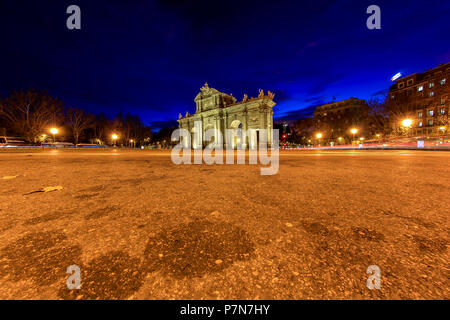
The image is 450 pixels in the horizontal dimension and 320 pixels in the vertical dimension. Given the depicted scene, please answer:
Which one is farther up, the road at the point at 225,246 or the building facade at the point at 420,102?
the building facade at the point at 420,102

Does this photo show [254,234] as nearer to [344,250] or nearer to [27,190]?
[344,250]

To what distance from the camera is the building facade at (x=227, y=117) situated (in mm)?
28266

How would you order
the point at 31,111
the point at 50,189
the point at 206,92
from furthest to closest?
the point at 206,92 → the point at 31,111 → the point at 50,189

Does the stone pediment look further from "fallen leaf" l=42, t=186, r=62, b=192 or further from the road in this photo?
the road

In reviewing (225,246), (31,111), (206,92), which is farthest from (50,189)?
(31,111)

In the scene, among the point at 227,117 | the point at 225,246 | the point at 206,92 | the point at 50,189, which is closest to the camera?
the point at 225,246

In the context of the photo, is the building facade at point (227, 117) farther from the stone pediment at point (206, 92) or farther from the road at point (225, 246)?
the road at point (225, 246)

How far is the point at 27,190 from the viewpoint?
2.39m

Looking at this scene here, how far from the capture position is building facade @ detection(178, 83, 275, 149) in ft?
92.7

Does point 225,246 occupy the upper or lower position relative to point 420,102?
lower

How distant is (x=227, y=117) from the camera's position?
33.4 meters

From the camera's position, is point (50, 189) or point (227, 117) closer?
point (50, 189)

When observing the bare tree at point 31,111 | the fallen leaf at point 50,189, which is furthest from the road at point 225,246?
the bare tree at point 31,111

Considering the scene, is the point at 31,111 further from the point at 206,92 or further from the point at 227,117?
the point at 227,117
